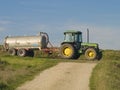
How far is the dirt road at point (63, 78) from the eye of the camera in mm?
21719

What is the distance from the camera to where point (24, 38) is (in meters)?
48.2

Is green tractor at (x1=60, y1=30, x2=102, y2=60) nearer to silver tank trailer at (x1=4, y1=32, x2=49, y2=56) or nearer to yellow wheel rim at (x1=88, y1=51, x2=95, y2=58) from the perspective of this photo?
yellow wheel rim at (x1=88, y1=51, x2=95, y2=58)

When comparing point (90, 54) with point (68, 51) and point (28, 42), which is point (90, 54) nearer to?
point (68, 51)

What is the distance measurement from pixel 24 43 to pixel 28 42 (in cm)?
66

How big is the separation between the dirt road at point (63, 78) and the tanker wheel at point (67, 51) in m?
8.60

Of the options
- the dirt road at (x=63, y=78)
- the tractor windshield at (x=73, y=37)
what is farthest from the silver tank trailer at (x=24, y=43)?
the dirt road at (x=63, y=78)

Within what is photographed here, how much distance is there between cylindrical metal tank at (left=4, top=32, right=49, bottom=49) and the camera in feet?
153

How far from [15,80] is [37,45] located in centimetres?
2322

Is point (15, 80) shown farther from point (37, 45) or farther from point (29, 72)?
point (37, 45)

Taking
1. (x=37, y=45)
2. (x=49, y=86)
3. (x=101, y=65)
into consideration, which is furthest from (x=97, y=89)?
(x=37, y=45)

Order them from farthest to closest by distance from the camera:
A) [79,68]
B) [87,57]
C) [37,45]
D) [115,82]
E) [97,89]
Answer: [37,45] < [87,57] < [79,68] < [115,82] < [97,89]

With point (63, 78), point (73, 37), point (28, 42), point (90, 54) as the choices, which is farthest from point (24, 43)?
point (63, 78)

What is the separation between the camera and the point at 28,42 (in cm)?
4738

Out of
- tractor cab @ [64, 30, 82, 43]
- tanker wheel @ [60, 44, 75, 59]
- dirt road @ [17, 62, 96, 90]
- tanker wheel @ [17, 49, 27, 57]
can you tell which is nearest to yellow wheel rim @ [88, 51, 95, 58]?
tanker wheel @ [60, 44, 75, 59]
